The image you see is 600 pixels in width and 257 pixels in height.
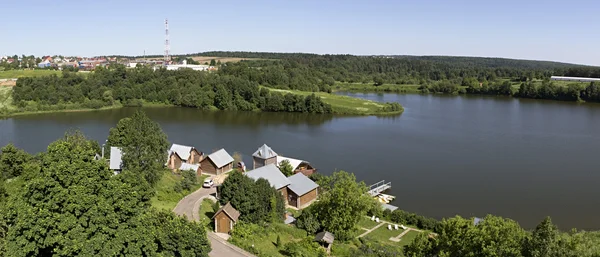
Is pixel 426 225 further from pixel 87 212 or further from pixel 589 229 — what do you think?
pixel 87 212

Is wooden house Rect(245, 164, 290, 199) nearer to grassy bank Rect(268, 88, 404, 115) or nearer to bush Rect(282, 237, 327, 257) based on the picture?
bush Rect(282, 237, 327, 257)

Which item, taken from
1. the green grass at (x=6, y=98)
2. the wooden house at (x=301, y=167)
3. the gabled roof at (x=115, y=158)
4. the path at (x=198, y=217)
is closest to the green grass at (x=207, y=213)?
the path at (x=198, y=217)

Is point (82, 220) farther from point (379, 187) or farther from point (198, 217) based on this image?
point (379, 187)

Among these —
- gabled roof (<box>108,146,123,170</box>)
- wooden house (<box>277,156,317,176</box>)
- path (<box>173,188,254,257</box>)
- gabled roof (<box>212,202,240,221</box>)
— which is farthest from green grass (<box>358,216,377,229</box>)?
gabled roof (<box>108,146,123,170</box>)

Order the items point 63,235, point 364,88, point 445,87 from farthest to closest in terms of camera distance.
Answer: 1. point 364,88
2. point 445,87
3. point 63,235

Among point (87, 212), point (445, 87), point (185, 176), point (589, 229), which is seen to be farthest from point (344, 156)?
point (445, 87)

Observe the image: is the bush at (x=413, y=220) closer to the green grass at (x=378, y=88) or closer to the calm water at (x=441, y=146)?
A: the calm water at (x=441, y=146)
